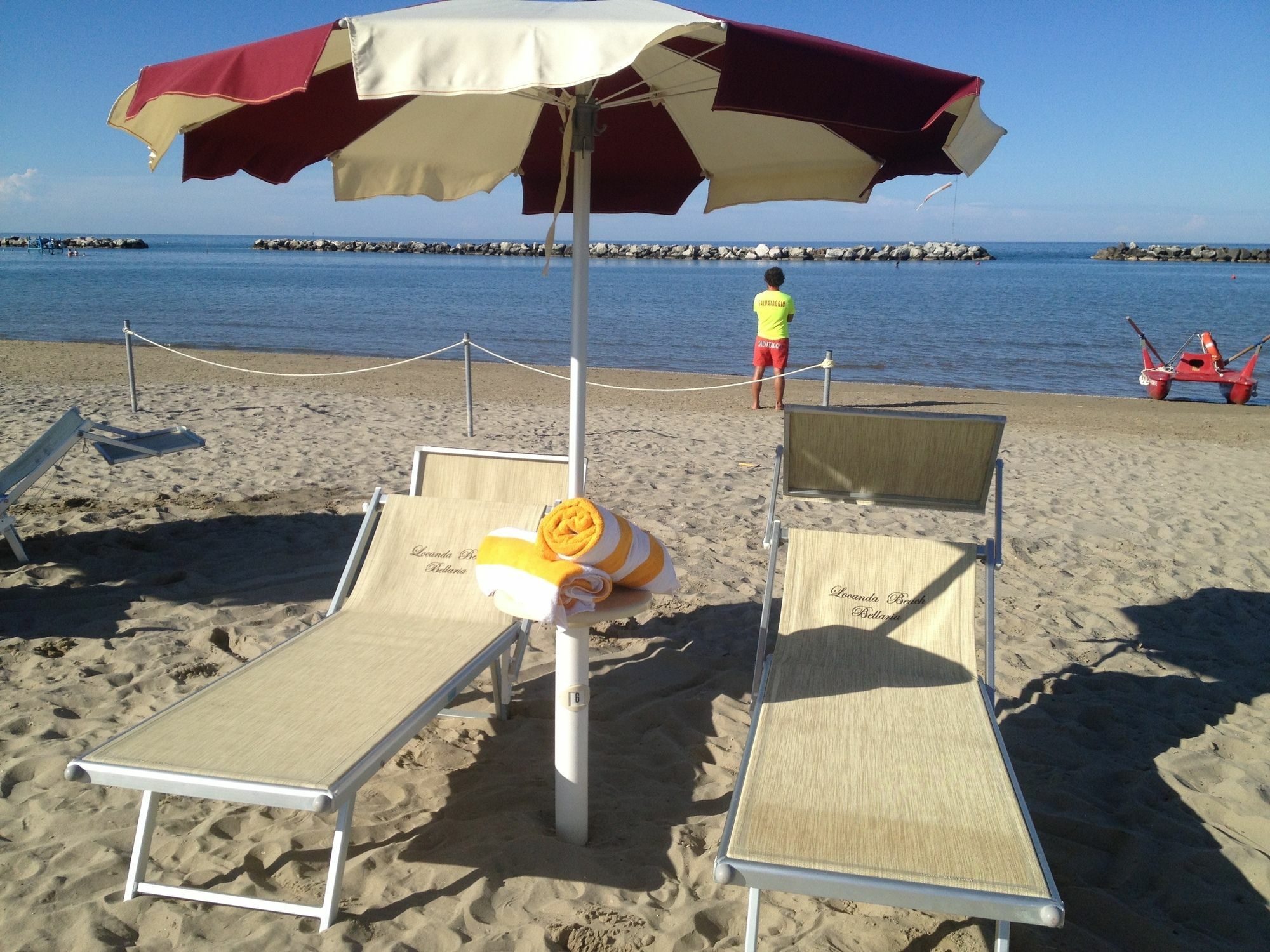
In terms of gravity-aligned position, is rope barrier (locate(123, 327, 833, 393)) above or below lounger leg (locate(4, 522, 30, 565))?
above

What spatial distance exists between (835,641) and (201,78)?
8.97 ft

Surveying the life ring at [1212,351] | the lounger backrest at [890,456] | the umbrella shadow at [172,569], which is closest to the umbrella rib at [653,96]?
the lounger backrest at [890,456]

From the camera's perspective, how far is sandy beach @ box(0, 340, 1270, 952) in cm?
239

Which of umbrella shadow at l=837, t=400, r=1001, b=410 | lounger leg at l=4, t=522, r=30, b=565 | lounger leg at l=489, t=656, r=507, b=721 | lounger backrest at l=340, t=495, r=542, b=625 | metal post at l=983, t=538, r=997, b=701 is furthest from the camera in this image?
umbrella shadow at l=837, t=400, r=1001, b=410

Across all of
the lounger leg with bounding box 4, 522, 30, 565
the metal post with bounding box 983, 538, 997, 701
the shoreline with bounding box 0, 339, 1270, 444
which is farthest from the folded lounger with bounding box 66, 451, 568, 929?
the shoreline with bounding box 0, 339, 1270, 444

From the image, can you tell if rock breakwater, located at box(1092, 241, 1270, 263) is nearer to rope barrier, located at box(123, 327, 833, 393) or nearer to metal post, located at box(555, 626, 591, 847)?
rope barrier, located at box(123, 327, 833, 393)

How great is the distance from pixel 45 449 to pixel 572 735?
12.3 ft

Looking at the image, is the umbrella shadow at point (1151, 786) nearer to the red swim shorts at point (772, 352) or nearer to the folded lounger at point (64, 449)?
the folded lounger at point (64, 449)

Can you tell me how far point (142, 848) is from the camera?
2400 millimetres

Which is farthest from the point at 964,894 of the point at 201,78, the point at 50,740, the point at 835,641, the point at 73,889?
the point at 50,740

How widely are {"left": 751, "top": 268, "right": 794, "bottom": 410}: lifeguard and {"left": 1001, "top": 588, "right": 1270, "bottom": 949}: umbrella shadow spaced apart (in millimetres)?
6554

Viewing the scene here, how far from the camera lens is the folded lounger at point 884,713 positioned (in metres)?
2.02

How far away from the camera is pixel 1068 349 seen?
20844 millimetres

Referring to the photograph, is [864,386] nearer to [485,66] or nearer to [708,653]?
[708,653]
